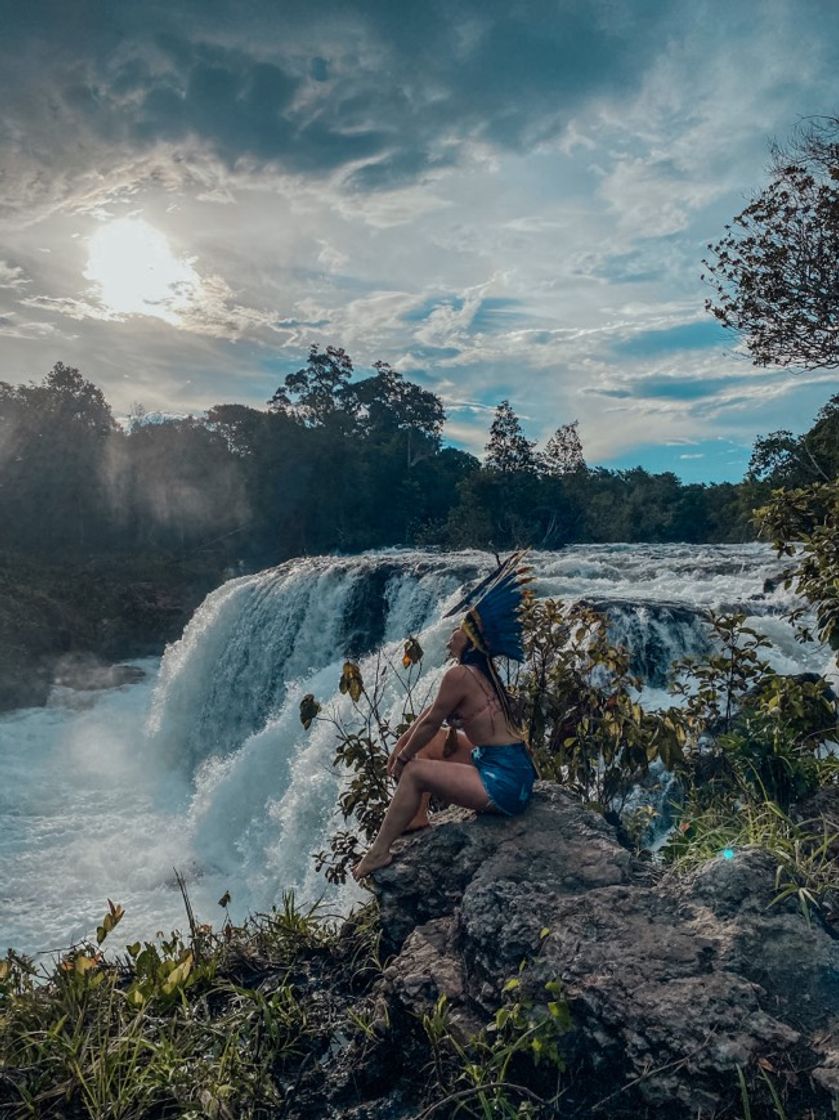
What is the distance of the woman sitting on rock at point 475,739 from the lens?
3.27 m

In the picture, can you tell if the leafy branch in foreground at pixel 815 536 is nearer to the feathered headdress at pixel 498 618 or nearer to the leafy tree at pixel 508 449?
the feathered headdress at pixel 498 618

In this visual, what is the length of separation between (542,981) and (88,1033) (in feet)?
5.18

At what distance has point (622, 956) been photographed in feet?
7.63

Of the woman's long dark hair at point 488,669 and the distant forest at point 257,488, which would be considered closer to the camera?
the woman's long dark hair at point 488,669

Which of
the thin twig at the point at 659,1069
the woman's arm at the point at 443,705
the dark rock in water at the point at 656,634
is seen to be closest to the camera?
the thin twig at the point at 659,1069

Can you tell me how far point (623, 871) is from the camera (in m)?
2.83

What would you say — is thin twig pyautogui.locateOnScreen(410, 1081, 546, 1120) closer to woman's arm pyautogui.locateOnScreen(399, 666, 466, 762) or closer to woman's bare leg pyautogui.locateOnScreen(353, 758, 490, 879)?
woman's bare leg pyautogui.locateOnScreen(353, 758, 490, 879)

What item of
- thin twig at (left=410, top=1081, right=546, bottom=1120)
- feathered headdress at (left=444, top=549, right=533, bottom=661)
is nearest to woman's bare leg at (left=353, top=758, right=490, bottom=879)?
feathered headdress at (left=444, top=549, right=533, bottom=661)

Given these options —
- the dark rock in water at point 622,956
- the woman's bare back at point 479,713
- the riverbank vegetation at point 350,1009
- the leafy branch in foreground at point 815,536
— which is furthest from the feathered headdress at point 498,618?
the leafy branch in foreground at point 815,536

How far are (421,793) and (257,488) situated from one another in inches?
1549

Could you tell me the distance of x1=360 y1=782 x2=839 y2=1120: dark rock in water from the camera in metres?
2.01

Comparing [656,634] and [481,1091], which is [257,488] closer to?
[656,634]

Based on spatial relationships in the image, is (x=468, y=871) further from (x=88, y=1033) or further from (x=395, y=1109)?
(x=88, y=1033)

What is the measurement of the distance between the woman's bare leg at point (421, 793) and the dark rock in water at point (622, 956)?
0.31 ft
